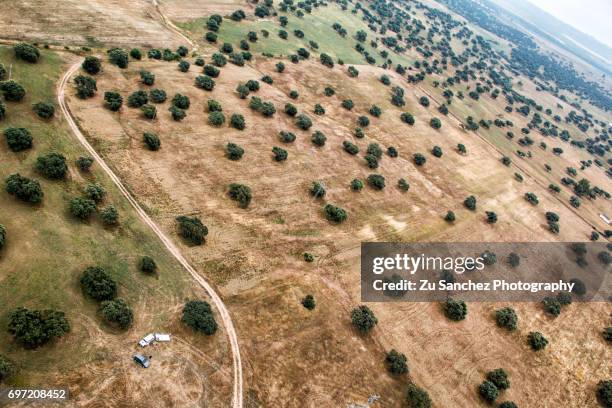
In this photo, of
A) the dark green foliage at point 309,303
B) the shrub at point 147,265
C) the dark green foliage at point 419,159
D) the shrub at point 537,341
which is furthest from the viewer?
the dark green foliage at point 419,159

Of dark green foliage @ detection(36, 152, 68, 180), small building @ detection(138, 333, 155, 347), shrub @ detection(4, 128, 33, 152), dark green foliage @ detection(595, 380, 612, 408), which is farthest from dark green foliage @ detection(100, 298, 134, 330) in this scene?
dark green foliage @ detection(595, 380, 612, 408)

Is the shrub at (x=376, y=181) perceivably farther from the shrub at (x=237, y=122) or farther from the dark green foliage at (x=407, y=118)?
the dark green foliage at (x=407, y=118)

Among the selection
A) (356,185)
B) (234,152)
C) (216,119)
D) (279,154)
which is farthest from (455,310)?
(216,119)

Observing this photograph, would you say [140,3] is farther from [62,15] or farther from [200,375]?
[200,375]

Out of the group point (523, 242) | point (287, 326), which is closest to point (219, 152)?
point (287, 326)

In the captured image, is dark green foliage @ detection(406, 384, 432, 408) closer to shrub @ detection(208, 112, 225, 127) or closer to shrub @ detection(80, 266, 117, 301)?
shrub @ detection(80, 266, 117, 301)

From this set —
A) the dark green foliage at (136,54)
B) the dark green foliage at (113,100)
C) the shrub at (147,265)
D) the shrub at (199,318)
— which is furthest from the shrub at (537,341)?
the dark green foliage at (136,54)
